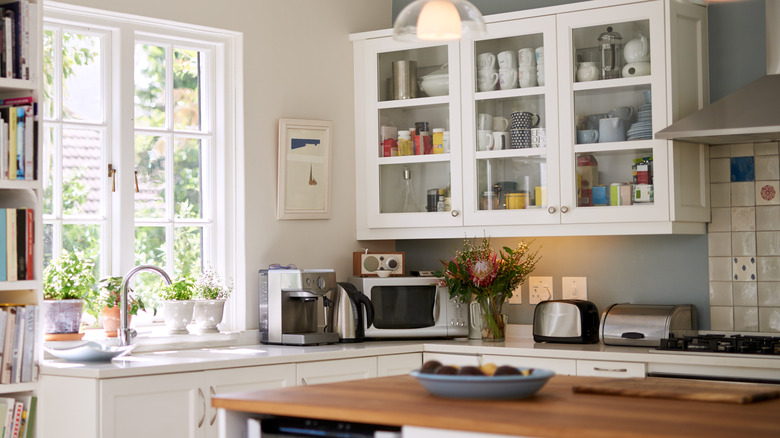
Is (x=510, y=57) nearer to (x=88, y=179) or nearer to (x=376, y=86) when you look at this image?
(x=376, y=86)

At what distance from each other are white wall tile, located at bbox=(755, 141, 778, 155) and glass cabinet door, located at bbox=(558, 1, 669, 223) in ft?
1.38

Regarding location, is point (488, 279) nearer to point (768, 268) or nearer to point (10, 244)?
point (768, 268)

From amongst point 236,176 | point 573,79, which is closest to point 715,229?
point 573,79

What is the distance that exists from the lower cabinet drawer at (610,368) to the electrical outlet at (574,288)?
714 mm

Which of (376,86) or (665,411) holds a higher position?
(376,86)

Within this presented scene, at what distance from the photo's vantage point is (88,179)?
378cm

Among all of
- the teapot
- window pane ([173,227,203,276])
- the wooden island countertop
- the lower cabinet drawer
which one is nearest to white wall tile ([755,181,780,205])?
the teapot

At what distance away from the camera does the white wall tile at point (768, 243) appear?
12.6 ft

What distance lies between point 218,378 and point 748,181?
225cm

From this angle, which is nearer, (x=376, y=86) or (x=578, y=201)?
(x=578, y=201)

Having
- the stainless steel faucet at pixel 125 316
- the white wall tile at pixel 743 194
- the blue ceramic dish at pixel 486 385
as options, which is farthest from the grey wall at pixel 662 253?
the blue ceramic dish at pixel 486 385

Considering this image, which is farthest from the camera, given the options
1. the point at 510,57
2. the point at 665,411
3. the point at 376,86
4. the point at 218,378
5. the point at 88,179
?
the point at 376,86

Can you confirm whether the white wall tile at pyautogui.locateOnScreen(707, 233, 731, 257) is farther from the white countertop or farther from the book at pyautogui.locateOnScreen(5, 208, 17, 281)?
the book at pyautogui.locateOnScreen(5, 208, 17, 281)

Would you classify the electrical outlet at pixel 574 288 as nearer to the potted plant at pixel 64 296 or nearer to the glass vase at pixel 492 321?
the glass vase at pixel 492 321
